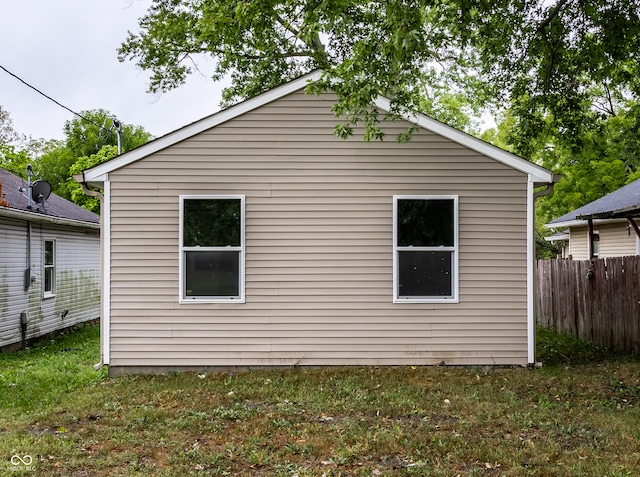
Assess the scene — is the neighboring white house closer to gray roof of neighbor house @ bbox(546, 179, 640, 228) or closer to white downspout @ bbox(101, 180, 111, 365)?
white downspout @ bbox(101, 180, 111, 365)

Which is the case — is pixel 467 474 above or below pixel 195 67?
below

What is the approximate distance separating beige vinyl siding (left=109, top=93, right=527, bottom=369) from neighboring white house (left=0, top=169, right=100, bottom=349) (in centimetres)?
430

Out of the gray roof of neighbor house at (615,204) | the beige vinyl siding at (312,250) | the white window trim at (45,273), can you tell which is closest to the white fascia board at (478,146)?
the beige vinyl siding at (312,250)

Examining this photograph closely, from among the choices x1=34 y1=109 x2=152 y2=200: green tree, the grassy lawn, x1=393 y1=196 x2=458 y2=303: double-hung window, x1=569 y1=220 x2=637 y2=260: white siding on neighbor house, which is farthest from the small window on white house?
x1=34 y1=109 x2=152 y2=200: green tree

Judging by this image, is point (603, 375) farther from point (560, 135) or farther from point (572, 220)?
point (572, 220)

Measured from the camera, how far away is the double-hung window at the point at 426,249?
8445 millimetres

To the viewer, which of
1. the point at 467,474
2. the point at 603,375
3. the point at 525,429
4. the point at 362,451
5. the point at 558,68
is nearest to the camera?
the point at 467,474

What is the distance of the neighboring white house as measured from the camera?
1177cm

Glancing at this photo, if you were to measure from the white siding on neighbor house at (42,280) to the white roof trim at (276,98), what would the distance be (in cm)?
480

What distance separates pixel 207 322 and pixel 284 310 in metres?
1.08

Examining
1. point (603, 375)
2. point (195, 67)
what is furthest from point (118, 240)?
point (195, 67)

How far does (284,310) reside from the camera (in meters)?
8.41

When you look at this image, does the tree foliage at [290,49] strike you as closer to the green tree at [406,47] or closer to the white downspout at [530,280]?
the green tree at [406,47]

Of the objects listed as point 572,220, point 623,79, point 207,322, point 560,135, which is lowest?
point 207,322
